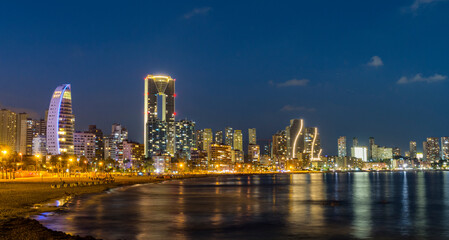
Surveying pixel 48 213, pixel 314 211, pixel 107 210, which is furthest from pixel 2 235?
pixel 314 211

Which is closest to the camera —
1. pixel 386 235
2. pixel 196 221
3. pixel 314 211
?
pixel 386 235

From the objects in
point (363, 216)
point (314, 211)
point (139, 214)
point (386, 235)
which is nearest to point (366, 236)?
point (386, 235)

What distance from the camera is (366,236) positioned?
29.5 metres

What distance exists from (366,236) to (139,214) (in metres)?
19.4

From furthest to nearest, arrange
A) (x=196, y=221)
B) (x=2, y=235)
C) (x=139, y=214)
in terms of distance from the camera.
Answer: (x=139, y=214) → (x=196, y=221) → (x=2, y=235)

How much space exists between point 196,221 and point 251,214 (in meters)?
7.80

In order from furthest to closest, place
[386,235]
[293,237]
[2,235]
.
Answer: [386,235], [293,237], [2,235]

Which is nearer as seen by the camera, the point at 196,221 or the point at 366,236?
the point at 366,236

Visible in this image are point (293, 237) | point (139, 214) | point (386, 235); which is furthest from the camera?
point (139, 214)

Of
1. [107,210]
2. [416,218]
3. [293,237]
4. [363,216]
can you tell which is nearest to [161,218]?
[107,210]

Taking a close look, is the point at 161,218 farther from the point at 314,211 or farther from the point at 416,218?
the point at 416,218

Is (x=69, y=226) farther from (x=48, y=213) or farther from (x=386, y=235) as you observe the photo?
(x=386, y=235)

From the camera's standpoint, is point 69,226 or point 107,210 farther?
point 107,210

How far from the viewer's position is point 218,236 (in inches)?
1112
